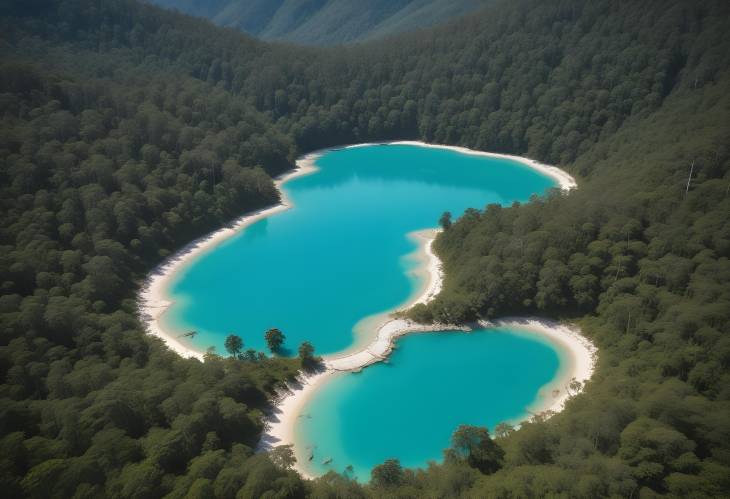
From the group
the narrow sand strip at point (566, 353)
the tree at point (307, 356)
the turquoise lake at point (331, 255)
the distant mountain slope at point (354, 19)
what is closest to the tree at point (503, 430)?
the narrow sand strip at point (566, 353)

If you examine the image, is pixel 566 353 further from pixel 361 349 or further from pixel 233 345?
pixel 233 345

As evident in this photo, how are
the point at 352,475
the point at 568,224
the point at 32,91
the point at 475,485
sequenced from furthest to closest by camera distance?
1. the point at 32,91
2. the point at 568,224
3. the point at 352,475
4. the point at 475,485

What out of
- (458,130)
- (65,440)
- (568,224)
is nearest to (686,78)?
(458,130)

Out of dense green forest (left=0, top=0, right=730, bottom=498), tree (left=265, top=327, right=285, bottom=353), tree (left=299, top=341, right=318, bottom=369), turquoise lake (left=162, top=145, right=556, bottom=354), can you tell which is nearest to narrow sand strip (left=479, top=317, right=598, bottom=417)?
dense green forest (left=0, top=0, right=730, bottom=498)

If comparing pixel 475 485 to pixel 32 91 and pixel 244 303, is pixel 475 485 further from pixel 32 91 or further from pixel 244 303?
pixel 32 91

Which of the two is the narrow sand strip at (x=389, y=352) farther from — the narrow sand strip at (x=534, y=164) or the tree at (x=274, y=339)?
the narrow sand strip at (x=534, y=164)

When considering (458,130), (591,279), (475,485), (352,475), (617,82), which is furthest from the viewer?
(458,130)
